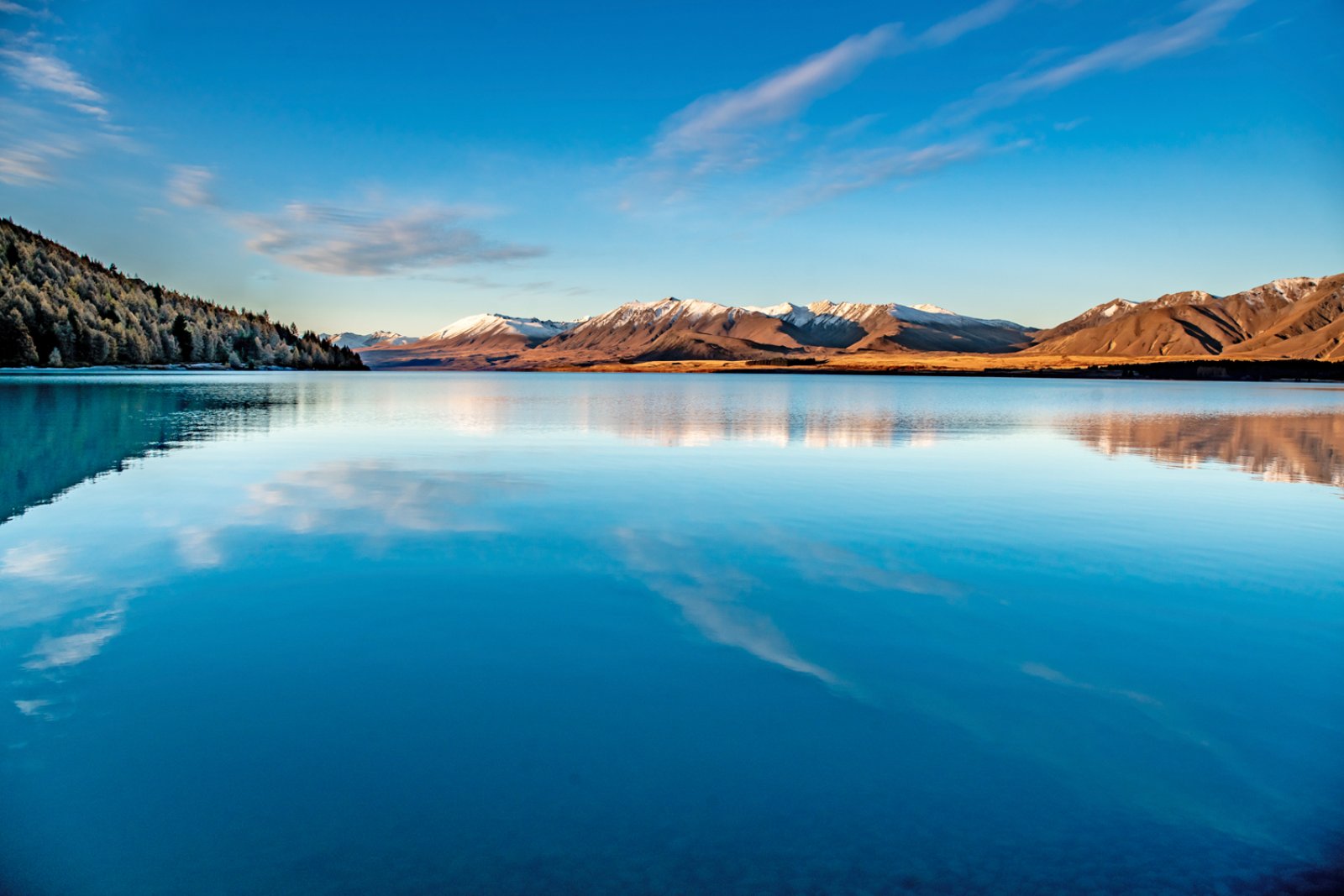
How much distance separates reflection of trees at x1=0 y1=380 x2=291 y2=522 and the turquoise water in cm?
222

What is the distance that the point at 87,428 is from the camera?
38.5 metres

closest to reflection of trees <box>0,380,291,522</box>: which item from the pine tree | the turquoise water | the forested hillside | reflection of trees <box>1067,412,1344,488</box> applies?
the turquoise water

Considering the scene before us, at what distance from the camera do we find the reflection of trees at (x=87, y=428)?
77.1 feet

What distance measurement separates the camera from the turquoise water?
19.7ft

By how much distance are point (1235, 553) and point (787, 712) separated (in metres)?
12.7

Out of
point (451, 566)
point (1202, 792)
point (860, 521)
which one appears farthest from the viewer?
point (860, 521)

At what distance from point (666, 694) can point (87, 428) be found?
40886 millimetres

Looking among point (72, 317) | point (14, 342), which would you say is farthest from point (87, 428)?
point (72, 317)

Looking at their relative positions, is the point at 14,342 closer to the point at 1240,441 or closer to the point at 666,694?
the point at 666,694

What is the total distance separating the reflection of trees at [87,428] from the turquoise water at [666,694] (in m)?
2.22

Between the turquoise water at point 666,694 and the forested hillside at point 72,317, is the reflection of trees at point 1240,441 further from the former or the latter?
the forested hillside at point 72,317

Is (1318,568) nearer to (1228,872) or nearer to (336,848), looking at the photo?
(1228,872)

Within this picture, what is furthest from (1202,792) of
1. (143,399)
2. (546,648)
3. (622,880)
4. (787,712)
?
(143,399)

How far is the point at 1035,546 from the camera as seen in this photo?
16484 millimetres
